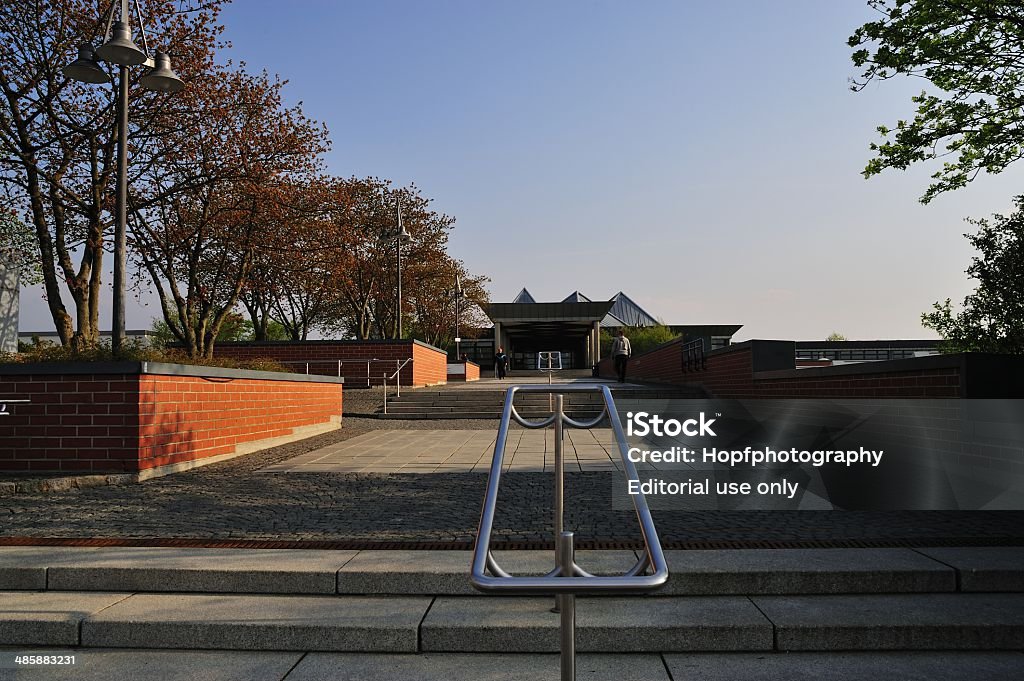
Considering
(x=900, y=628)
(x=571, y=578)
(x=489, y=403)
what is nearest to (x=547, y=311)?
Answer: (x=489, y=403)

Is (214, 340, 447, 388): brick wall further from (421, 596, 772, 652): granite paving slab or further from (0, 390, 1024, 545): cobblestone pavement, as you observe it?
(421, 596, 772, 652): granite paving slab

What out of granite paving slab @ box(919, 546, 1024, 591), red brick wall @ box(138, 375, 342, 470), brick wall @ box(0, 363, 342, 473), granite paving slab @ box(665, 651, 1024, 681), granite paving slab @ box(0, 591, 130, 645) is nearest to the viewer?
granite paving slab @ box(665, 651, 1024, 681)

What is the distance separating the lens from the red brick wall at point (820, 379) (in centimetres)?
703

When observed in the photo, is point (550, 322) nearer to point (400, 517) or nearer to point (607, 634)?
point (400, 517)

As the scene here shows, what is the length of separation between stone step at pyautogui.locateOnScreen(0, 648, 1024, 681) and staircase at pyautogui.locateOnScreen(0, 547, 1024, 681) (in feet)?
0.05

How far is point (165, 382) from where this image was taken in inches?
330

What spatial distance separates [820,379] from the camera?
10.3 metres

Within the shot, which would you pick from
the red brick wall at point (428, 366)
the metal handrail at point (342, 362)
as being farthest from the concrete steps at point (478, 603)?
the red brick wall at point (428, 366)

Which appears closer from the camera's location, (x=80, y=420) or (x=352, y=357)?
(x=80, y=420)

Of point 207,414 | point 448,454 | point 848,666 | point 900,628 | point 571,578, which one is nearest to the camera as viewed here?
point 571,578

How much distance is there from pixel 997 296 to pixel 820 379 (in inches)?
121

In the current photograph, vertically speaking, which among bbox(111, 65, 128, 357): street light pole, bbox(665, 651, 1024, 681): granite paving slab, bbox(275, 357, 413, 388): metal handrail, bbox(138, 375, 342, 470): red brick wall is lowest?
bbox(665, 651, 1024, 681): granite paving slab

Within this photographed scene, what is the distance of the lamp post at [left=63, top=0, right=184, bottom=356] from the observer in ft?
30.3

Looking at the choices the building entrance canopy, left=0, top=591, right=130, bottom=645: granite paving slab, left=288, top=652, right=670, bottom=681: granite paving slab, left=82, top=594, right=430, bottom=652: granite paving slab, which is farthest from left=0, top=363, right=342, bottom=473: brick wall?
the building entrance canopy
